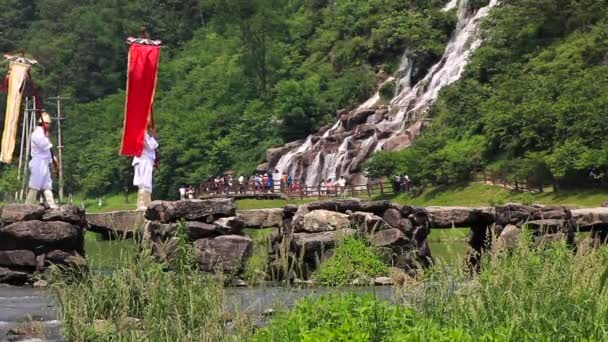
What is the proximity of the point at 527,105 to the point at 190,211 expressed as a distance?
26661mm

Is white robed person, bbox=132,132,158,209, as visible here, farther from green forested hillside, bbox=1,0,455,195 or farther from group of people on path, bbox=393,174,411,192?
green forested hillside, bbox=1,0,455,195

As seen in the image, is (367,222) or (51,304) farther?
(367,222)

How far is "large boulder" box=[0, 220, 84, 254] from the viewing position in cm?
2589

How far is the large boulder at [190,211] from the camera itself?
25516mm

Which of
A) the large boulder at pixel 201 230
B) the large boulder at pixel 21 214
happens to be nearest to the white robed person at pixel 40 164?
the large boulder at pixel 21 214

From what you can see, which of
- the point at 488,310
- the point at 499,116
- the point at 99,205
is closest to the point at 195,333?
→ the point at 488,310

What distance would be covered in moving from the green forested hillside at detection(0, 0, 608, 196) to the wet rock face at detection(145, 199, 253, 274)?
20.7 meters

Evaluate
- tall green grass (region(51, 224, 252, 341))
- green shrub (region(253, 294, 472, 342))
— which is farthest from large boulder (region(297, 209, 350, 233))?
green shrub (region(253, 294, 472, 342))

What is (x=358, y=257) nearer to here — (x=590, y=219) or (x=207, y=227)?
(x=207, y=227)

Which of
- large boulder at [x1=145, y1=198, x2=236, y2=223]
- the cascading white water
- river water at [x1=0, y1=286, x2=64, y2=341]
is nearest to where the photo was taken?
river water at [x1=0, y1=286, x2=64, y2=341]

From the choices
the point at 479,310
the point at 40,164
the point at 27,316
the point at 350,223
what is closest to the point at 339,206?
the point at 350,223

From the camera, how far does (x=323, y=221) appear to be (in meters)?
25.0

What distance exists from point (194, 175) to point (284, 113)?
24.4 feet

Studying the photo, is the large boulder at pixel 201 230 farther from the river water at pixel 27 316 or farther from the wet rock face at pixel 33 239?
the river water at pixel 27 316
